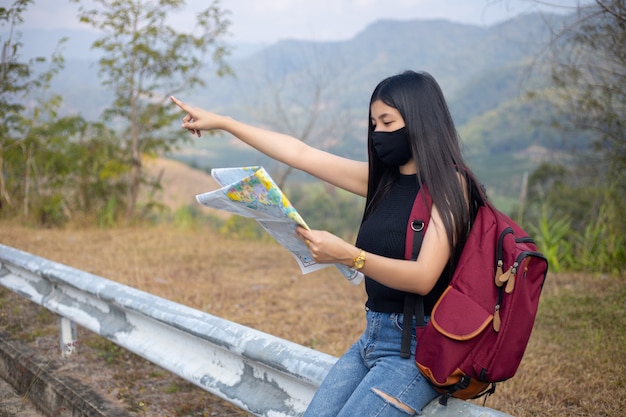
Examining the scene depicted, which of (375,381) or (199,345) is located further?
(199,345)

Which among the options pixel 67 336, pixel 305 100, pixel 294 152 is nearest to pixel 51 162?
pixel 305 100

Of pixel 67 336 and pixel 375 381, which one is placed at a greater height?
pixel 375 381

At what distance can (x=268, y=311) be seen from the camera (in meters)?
5.83

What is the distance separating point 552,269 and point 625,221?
1.12 m

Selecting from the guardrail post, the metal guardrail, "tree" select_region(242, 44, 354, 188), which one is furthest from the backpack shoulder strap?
"tree" select_region(242, 44, 354, 188)

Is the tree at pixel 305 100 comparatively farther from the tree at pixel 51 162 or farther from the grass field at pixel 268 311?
the grass field at pixel 268 311

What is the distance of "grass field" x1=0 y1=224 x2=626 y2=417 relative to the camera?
3.56 m

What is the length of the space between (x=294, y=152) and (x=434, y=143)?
841 millimetres

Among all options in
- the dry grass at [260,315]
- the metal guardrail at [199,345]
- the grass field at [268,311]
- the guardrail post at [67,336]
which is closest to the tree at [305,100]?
the grass field at [268,311]

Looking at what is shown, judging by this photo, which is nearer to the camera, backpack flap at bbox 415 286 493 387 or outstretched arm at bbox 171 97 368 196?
backpack flap at bbox 415 286 493 387

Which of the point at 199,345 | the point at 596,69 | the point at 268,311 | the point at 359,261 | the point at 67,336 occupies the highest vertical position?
the point at 596,69

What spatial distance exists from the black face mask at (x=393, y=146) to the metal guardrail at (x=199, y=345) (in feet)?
2.50

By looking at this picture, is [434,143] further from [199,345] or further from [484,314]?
[199,345]

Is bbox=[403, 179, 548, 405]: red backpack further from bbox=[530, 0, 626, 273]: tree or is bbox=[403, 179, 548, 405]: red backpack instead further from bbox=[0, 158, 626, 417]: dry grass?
bbox=[530, 0, 626, 273]: tree
